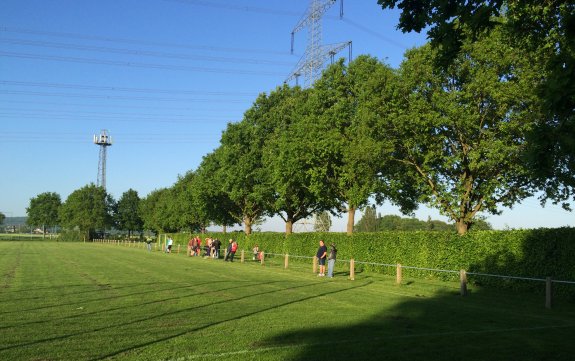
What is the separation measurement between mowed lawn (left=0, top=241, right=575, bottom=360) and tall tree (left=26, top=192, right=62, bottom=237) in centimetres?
12998

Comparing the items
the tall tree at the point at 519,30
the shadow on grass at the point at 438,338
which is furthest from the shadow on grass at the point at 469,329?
the tall tree at the point at 519,30

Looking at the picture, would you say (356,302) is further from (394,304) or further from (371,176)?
(371,176)

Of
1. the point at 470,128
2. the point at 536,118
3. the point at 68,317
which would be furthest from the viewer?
the point at 470,128

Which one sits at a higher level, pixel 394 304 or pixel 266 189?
pixel 266 189

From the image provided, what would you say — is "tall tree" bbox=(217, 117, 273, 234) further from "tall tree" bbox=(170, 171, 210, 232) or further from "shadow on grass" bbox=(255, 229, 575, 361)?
"shadow on grass" bbox=(255, 229, 575, 361)

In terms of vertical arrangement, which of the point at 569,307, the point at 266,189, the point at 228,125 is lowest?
the point at 569,307

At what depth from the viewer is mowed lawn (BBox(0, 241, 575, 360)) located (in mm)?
7668

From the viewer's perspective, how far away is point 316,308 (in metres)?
12.6

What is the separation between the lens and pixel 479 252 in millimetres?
21812

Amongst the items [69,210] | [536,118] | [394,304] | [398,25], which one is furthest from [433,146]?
[69,210]

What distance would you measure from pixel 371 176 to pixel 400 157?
2.53m

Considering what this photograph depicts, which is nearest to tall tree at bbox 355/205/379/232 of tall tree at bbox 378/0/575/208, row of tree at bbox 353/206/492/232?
row of tree at bbox 353/206/492/232

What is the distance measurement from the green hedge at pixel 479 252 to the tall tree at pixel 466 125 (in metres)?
2.22

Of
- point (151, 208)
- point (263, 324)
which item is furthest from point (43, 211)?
point (263, 324)
